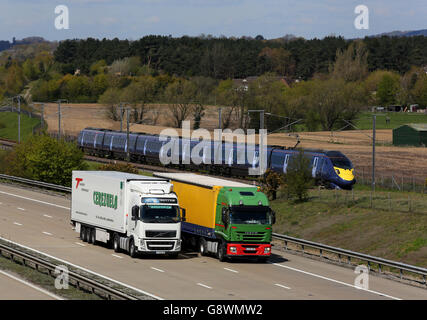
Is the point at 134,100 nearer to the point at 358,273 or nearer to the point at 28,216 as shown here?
the point at 28,216

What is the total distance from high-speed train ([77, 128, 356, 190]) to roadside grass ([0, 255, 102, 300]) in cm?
3195

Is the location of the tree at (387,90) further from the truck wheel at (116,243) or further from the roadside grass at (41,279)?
the roadside grass at (41,279)

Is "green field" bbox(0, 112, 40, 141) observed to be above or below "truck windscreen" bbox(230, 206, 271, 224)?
below

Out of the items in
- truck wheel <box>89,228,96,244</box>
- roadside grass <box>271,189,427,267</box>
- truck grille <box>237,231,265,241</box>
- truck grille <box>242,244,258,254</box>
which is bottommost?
roadside grass <box>271,189,427,267</box>

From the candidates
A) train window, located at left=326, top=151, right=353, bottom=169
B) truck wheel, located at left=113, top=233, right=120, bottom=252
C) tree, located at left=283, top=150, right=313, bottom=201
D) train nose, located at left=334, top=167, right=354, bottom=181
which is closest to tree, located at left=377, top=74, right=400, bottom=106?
train window, located at left=326, top=151, right=353, bottom=169

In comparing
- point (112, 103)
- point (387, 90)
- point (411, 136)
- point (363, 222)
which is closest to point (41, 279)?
point (363, 222)

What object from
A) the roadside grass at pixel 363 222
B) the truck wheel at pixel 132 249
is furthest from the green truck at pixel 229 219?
the roadside grass at pixel 363 222

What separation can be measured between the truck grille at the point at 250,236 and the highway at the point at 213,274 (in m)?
1.21

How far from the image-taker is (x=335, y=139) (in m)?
115

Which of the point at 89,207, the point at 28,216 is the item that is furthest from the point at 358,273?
the point at 28,216

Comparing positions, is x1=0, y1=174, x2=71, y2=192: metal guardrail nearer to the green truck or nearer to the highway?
the highway

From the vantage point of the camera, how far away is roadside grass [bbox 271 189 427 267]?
139 ft

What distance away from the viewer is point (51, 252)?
36.9m

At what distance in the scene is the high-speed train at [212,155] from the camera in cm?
6188
